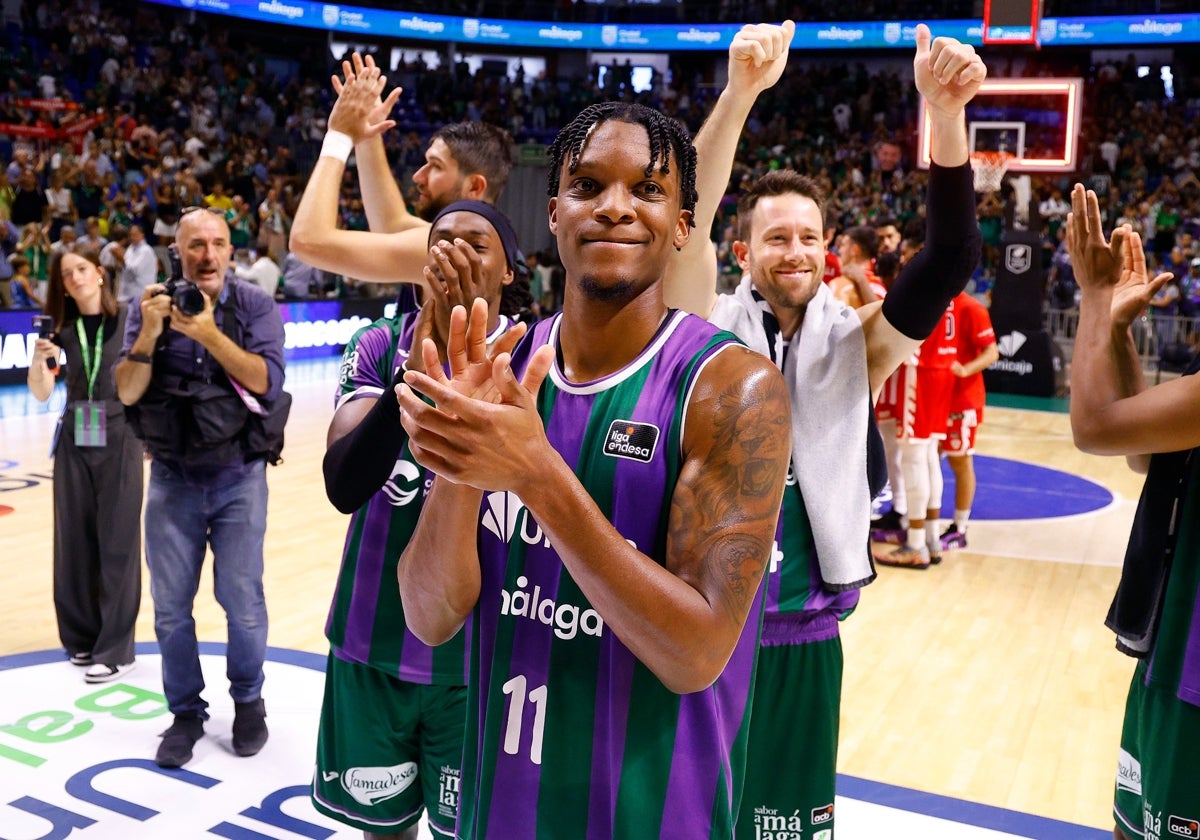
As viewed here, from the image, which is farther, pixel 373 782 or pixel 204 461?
pixel 204 461

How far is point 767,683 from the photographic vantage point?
2748 mm

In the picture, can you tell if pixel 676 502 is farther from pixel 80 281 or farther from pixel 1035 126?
pixel 1035 126

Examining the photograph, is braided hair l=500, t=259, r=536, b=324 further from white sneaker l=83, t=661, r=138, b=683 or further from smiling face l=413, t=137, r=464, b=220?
white sneaker l=83, t=661, r=138, b=683

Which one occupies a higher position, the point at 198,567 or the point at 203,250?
the point at 203,250

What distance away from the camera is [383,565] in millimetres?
2914

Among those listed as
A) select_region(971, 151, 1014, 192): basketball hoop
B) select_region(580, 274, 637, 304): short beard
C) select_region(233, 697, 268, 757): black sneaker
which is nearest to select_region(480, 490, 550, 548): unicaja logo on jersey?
select_region(580, 274, 637, 304): short beard

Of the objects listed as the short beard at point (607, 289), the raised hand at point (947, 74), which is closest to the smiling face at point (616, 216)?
the short beard at point (607, 289)

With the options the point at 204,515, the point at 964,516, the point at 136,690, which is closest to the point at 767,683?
the point at 204,515

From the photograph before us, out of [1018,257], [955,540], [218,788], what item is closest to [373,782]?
[218,788]

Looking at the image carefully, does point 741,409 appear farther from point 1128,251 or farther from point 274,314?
point 274,314

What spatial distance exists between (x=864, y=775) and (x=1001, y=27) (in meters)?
3.38

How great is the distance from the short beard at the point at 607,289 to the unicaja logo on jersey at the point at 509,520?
13.4 inches

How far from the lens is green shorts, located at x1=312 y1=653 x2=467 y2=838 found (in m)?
2.84

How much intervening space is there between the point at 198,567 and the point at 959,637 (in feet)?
12.5
